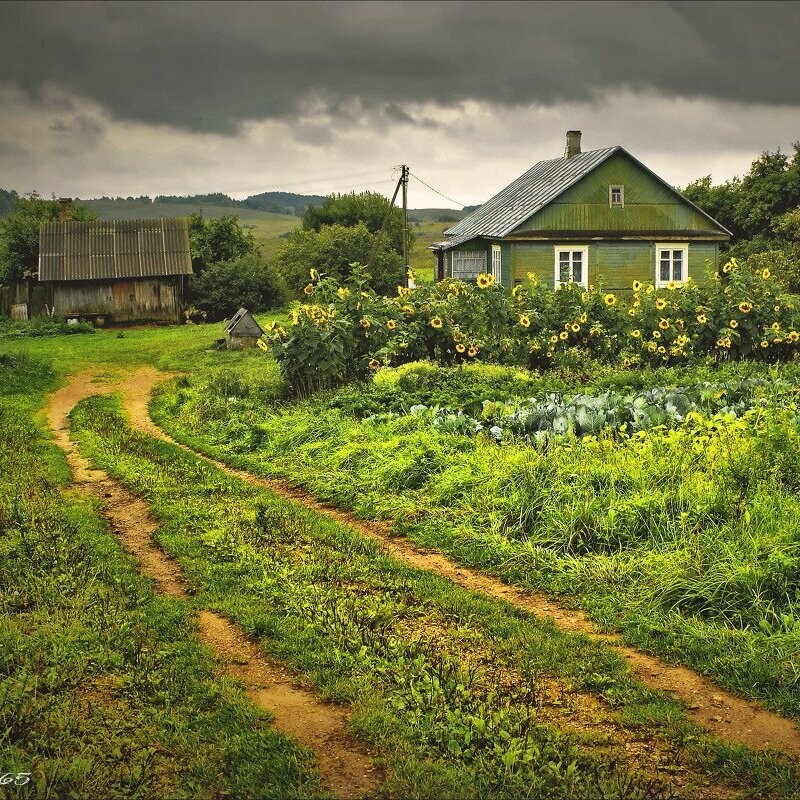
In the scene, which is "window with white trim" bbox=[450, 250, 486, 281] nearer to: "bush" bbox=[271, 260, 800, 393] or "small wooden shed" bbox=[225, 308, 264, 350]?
"small wooden shed" bbox=[225, 308, 264, 350]

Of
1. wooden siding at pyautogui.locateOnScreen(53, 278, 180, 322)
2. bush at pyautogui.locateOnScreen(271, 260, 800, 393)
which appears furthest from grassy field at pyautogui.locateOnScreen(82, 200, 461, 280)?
bush at pyautogui.locateOnScreen(271, 260, 800, 393)

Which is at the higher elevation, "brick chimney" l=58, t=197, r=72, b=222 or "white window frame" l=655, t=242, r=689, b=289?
"brick chimney" l=58, t=197, r=72, b=222

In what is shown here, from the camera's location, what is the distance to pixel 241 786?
151 inches

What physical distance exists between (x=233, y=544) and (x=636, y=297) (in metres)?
9.96

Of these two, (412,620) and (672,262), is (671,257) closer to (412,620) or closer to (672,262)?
(672,262)

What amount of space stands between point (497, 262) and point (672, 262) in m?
5.82

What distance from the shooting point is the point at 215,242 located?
3631 centimetres

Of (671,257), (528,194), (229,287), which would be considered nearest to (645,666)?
(671,257)

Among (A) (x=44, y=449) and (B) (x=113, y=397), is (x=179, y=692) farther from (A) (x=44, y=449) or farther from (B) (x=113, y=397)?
(B) (x=113, y=397)

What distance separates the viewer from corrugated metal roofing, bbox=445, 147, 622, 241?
90.3 feet

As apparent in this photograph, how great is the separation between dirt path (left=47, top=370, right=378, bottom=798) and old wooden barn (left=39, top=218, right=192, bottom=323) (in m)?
25.5

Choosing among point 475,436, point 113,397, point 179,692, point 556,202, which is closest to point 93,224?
point 556,202

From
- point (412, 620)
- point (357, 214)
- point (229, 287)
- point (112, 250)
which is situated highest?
point (357, 214)

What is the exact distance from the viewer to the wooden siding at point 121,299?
32.2m
